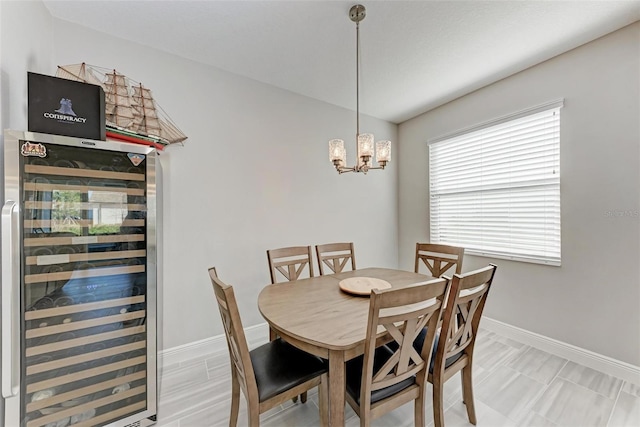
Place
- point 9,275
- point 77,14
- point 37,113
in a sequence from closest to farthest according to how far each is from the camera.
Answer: point 9,275 → point 37,113 → point 77,14

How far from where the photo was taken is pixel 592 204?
214 cm

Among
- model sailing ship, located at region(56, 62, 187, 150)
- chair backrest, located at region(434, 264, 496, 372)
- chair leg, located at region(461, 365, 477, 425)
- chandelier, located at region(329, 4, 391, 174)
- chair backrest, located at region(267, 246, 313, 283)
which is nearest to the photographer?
chair backrest, located at region(434, 264, 496, 372)

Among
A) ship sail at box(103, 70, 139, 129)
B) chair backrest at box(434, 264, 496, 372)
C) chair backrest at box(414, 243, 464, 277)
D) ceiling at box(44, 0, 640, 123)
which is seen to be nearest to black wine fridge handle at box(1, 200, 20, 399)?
ship sail at box(103, 70, 139, 129)

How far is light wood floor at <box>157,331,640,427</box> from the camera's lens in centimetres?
162

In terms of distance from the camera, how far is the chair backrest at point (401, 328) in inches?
41.5

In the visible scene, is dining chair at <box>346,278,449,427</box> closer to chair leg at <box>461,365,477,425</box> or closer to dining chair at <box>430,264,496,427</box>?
dining chair at <box>430,264,496,427</box>

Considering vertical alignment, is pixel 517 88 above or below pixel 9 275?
above

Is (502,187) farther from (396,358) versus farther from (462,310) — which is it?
(396,358)

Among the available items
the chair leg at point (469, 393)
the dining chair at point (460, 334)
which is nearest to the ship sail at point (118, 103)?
the dining chair at point (460, 334)

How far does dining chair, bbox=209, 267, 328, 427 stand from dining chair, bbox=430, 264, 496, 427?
64 centimetres

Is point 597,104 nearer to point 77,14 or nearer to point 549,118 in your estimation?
point 549,118

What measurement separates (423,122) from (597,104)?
5.76 ft

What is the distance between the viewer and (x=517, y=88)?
102 inches

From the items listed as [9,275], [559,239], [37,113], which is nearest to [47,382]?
[9,275]
